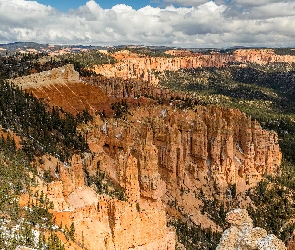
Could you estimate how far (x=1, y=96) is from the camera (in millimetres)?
49000

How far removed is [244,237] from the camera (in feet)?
42.6

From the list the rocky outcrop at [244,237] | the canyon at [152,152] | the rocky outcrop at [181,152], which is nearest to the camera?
the rocky outcrop at [244,237]

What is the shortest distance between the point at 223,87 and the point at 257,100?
2356 centimetres

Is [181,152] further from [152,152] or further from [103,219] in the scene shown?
[103,219]

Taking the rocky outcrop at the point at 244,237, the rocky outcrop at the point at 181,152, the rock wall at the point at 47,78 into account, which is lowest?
the rocky outcrop at the point at 181,152

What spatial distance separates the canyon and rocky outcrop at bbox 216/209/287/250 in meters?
15.1

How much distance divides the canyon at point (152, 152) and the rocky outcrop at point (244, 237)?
15.1 metres

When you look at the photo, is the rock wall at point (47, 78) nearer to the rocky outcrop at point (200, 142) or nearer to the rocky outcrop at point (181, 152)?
the rocky outcrop at point (181, 152)

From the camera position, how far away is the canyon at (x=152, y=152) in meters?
35.2

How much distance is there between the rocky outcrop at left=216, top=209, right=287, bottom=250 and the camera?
11.9 meters

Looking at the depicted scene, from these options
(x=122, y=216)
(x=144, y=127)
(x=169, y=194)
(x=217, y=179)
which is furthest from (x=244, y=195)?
(x=122, y=216)

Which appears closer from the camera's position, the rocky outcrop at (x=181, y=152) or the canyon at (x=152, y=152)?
the canyon at (x=152, y=152)

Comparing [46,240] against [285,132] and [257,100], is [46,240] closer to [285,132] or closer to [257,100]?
[285,132]

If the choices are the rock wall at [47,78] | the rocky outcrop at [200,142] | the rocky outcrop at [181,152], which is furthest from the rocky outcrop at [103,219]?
the rock wall at [47,78]
